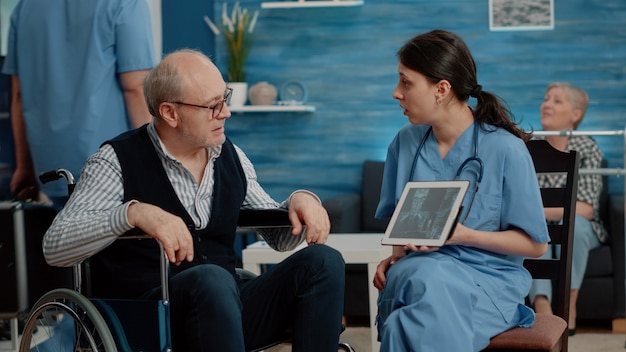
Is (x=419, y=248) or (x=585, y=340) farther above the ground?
(x=419, y=248)

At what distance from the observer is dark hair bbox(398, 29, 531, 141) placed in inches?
88.4

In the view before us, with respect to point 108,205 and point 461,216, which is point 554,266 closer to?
point 461,216

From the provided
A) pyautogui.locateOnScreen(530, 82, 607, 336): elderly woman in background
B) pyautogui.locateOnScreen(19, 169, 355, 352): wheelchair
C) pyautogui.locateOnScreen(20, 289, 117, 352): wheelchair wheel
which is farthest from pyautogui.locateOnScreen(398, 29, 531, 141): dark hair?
pyautogui.locateOnScreen(530, 82, 607, 336): elderly woman in background

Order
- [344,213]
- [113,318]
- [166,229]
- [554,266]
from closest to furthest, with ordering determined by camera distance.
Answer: [166,229]
[113,318]
[554,266]
[344,213]

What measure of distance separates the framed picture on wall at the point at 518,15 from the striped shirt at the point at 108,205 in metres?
3.20

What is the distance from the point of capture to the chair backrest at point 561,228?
234 cm

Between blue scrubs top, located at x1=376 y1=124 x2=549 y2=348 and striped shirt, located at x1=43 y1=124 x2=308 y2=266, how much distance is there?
39 centimetres

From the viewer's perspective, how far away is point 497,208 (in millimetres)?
2209

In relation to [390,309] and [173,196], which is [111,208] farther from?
[390,309]

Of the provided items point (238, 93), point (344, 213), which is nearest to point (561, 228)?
point (344, 213)

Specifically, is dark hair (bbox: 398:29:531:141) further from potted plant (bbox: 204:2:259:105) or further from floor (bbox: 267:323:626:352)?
potted plant (bbox: 204:2:259:105)

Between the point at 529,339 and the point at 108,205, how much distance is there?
95 centimetres

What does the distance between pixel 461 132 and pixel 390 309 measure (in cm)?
48

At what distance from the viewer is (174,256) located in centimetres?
184
